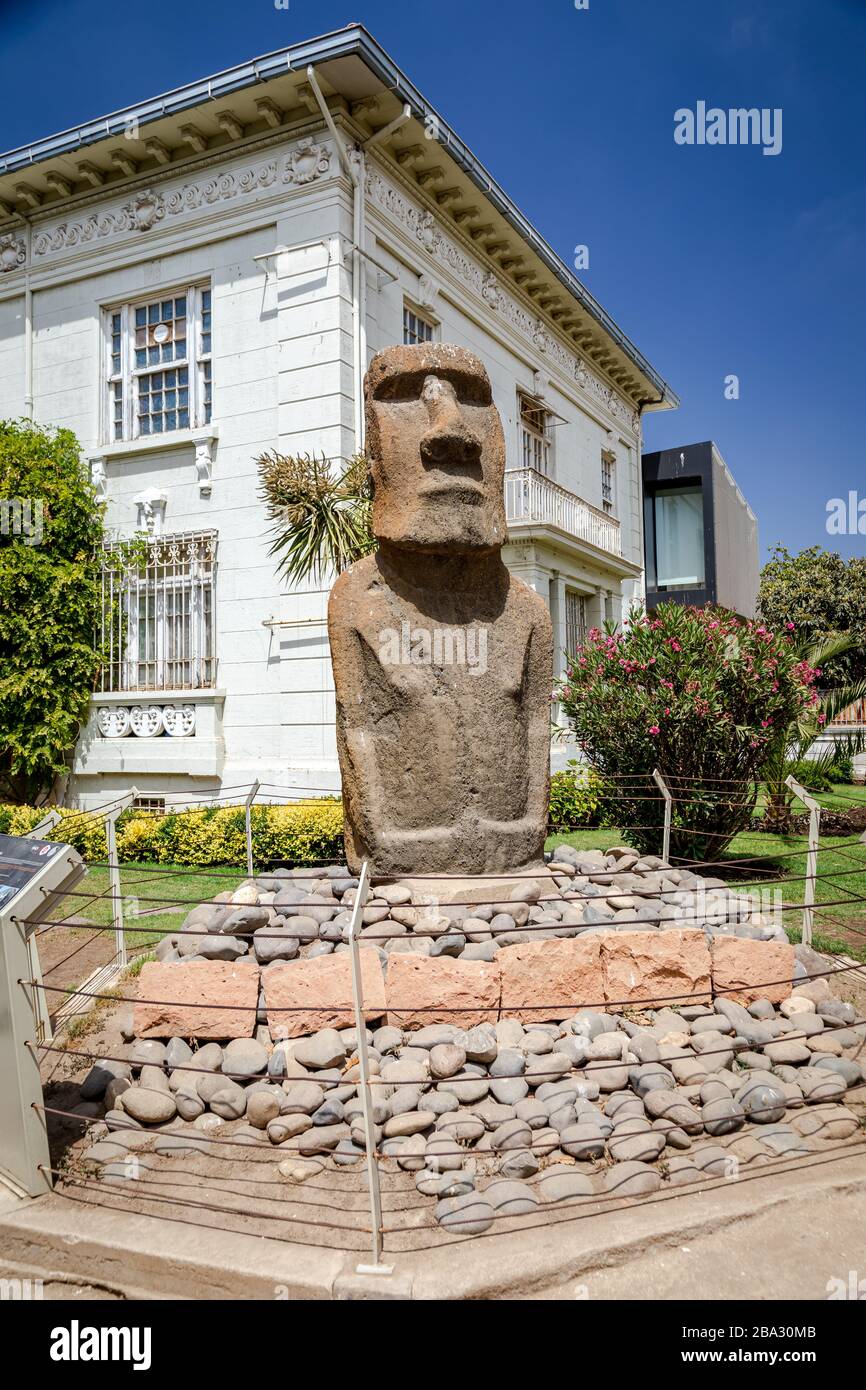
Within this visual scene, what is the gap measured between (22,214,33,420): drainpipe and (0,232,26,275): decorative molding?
0.11 m

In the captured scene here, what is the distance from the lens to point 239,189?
11320 mm

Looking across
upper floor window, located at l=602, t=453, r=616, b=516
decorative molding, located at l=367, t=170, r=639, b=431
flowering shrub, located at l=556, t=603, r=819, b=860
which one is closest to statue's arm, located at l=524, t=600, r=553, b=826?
flowering shrub, located at l=556, t=603, r=819, b=860

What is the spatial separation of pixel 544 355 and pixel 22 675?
10430 mm

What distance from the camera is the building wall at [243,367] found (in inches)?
420

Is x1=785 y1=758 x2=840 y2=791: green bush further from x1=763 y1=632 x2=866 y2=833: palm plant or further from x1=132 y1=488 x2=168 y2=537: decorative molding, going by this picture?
x1=132 y1=488 x2=168 y2=537: decorative molding

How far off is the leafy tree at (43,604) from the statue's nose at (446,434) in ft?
25.9

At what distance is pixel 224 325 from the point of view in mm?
11430

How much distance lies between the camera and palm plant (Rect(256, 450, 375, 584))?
30.5 ft

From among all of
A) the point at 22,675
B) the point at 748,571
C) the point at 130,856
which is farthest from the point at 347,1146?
the point at 748,571

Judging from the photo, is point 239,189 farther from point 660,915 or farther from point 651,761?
point 660,915

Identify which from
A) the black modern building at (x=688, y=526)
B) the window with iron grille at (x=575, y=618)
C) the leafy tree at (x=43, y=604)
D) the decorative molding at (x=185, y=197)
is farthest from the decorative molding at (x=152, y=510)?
the black modern building at (x=688, y=526)

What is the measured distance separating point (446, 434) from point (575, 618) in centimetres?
1222

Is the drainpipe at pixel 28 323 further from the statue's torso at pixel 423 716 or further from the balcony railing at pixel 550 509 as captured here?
the statue's torso at pixel 423 716

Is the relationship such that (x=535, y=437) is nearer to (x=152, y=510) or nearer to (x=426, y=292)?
(x=426, y=292)
